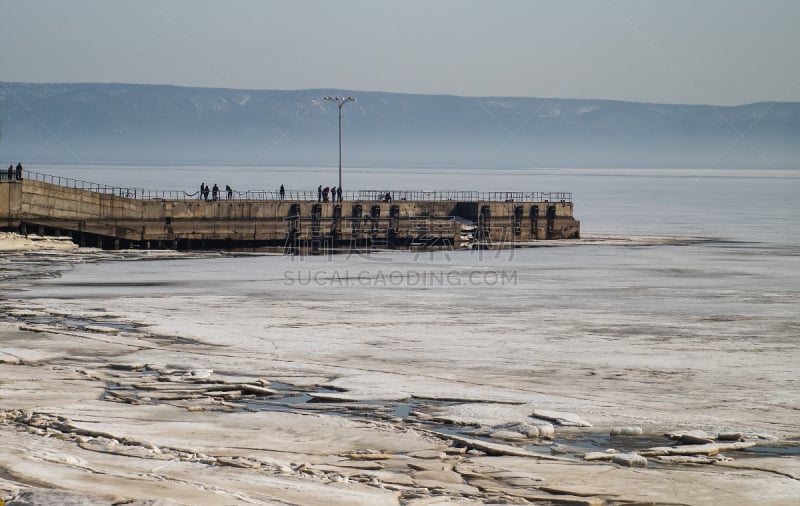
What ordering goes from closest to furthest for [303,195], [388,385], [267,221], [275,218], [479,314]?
[388,385] → [479,314] → [267,221] → [275,218] → [303,195]

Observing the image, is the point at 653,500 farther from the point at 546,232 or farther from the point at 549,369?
the point at 546,232

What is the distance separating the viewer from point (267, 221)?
77.8 meters

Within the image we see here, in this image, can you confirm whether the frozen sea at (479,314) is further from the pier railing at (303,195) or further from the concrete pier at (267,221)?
the pier railing at (303,195)

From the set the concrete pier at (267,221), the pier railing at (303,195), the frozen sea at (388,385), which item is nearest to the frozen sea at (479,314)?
the frozen sea at (388,385)

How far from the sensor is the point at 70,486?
1623 cm

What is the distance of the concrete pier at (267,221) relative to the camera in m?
68.3

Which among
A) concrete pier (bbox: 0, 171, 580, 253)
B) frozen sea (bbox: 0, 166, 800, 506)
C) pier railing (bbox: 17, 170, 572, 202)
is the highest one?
pier railing (bbox: 17, 170, 572, 202)

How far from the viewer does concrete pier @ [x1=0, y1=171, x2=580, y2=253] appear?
2689 inches

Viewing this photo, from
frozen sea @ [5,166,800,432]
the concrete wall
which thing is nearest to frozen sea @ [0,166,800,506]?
frozen sea @ [5,166,800,432]

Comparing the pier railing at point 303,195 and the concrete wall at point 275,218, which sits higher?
the pier railing at point 303,195

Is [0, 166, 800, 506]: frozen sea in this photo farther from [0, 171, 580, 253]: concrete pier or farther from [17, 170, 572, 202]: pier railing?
[17, 170, 572, 202]: pier railing

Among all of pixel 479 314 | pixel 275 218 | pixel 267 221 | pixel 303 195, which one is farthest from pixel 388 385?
pixel 303 195

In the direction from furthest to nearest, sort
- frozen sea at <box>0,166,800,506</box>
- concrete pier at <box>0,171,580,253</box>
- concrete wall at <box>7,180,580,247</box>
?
concrete wall at <box>7,180,580,247</box> < concrete pier at <box>0,171,580,253</box> < frozen sea at <box>0,166,800,506</box>

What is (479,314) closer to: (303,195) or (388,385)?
(388,385)
